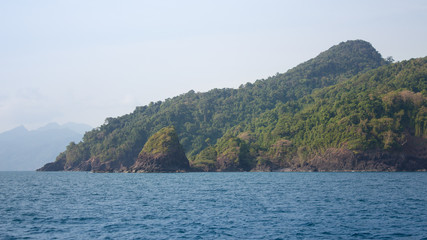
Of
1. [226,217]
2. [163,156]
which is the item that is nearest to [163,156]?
[163,156]

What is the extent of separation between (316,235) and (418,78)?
165 meters

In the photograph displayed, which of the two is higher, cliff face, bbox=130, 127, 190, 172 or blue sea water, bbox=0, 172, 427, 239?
cliff face, bbox=130, 127, 190, 172

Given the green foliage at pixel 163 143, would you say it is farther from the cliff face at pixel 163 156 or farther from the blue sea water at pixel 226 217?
the blue sea water at pixel 226 217

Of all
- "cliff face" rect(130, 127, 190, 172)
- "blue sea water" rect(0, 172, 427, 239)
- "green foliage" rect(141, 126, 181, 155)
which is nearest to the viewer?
"blue sea water" rect(0, 172, 427, 239)

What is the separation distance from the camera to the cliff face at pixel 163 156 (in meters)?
169

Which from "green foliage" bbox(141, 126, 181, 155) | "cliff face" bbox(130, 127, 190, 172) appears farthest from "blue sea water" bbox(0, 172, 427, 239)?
"green foliage" bbox(141, 126, 181, 155)

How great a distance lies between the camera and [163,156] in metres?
169

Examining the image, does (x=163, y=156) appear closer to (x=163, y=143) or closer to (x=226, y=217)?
(x=163, y=143)

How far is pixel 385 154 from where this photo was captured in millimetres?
137500

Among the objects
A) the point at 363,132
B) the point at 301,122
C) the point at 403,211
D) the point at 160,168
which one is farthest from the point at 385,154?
the point at 403,211

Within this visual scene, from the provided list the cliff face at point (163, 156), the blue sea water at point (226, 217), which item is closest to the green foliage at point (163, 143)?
the cliff face at point (163, 156)

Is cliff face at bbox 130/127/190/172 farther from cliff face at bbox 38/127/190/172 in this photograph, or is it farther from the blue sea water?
the blue sea water

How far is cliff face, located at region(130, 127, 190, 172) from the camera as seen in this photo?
169m

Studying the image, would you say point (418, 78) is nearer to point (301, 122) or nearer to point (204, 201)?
point (301, 122)
